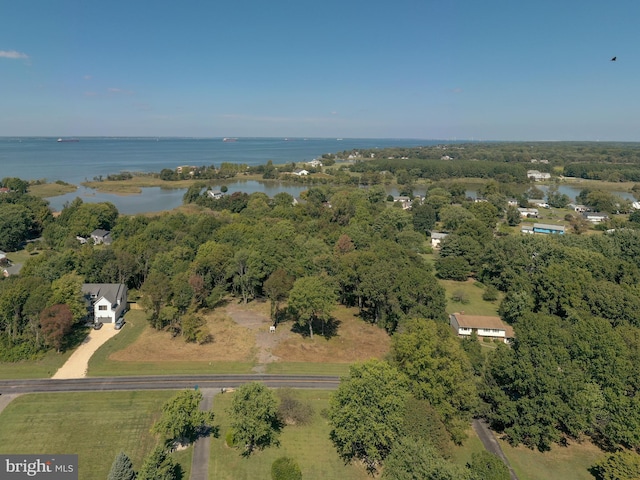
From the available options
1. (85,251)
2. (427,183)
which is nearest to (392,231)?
(85,251)

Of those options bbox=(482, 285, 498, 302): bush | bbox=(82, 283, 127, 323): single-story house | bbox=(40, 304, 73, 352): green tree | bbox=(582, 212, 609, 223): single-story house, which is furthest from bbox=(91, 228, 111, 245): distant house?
bbox=(582, 212, 609, 223): single-story house

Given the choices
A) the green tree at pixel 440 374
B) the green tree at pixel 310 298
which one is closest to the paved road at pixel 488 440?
the green tree at pixel 440 374

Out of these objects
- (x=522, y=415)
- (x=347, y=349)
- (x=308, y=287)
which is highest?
(x=308, y=287)

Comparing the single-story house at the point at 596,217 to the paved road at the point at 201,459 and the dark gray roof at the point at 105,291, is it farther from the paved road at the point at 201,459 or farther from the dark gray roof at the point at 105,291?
the dark gray roof at the point at 105,291

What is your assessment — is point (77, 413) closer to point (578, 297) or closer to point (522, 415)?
point (522, 415)

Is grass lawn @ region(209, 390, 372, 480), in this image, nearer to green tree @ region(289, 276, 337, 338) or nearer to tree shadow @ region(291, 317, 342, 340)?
green tree @ region(289, 276, 337, 338)

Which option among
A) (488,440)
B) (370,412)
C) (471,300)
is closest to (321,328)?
(370,412)

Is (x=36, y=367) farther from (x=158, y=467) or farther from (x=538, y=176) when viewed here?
(x=538, y=176)
